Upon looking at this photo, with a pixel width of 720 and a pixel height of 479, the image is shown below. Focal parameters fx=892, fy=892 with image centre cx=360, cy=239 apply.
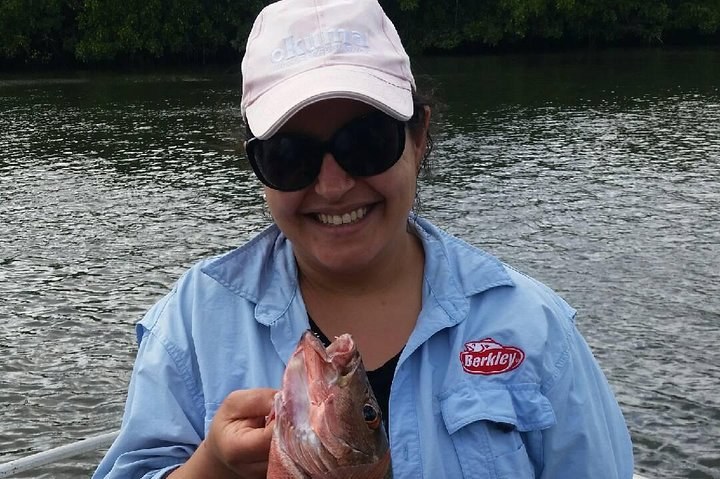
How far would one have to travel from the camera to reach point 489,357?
2.50 metres

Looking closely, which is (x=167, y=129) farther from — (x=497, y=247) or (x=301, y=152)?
(x=301, y=152)

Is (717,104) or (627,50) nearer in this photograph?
(717,104)

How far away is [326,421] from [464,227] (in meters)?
14.4

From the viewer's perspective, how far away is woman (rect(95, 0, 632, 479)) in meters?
2.38

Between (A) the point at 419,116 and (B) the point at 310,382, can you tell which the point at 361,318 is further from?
(B) the point at 310,382

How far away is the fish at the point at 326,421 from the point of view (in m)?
1.78

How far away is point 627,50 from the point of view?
56.5 metres

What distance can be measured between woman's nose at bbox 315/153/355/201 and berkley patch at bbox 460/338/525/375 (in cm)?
57

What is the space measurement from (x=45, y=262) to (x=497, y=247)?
7.54m

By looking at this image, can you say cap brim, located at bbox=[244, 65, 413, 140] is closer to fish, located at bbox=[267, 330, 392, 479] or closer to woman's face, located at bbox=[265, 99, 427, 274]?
woman's face, located at bbox=[265, 99, 427, 274]

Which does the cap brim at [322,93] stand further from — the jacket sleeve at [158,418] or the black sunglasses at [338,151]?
the jacket sleeve at [158,418]

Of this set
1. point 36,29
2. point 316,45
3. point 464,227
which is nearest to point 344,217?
point 316,45

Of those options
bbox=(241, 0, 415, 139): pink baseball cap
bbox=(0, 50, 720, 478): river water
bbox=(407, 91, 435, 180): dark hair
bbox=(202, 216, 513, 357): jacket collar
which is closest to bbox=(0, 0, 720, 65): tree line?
bbox=(0, 50, 720, 478): river water

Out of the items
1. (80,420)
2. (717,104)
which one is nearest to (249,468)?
(80,420)
